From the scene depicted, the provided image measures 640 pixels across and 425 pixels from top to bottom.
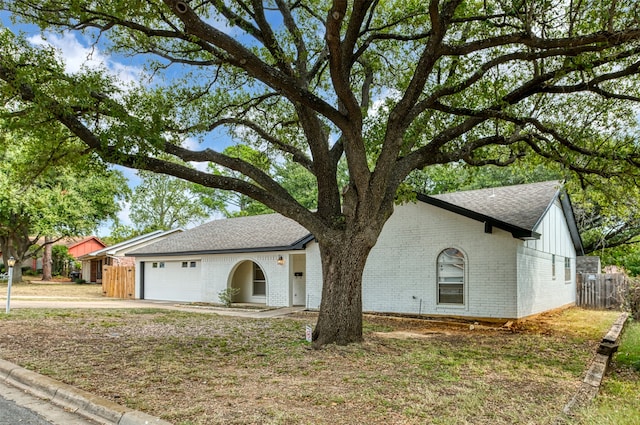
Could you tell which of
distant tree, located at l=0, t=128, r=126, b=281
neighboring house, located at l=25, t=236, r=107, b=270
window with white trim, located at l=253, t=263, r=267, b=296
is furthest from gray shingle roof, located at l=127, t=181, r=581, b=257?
neighboring house, located at l=25, t=236, r=107, b=270

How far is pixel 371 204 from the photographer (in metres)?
8.55

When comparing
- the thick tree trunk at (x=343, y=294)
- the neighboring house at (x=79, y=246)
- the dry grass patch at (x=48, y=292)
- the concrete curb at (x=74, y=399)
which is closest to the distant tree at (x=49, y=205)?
the dry grass patch at (x=48, y=292)

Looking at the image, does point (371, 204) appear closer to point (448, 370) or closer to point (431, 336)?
point (448, 370)

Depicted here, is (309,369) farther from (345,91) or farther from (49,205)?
(49,205)

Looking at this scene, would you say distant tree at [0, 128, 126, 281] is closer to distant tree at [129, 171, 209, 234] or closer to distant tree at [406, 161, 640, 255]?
distant tree at [129, 171, 209, 234]

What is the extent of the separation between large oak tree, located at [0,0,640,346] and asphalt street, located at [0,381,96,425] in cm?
387

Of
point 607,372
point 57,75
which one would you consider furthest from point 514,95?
point 57,75

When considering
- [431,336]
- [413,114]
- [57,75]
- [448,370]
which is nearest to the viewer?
[448,370]

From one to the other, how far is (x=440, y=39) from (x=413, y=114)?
144 cm

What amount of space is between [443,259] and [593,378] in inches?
290

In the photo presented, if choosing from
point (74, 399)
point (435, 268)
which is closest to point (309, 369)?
point (74, 399)

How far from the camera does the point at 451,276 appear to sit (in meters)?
13.8

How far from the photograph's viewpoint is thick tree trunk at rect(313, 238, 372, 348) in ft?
27.6

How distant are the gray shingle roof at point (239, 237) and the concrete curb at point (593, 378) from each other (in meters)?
9.84
